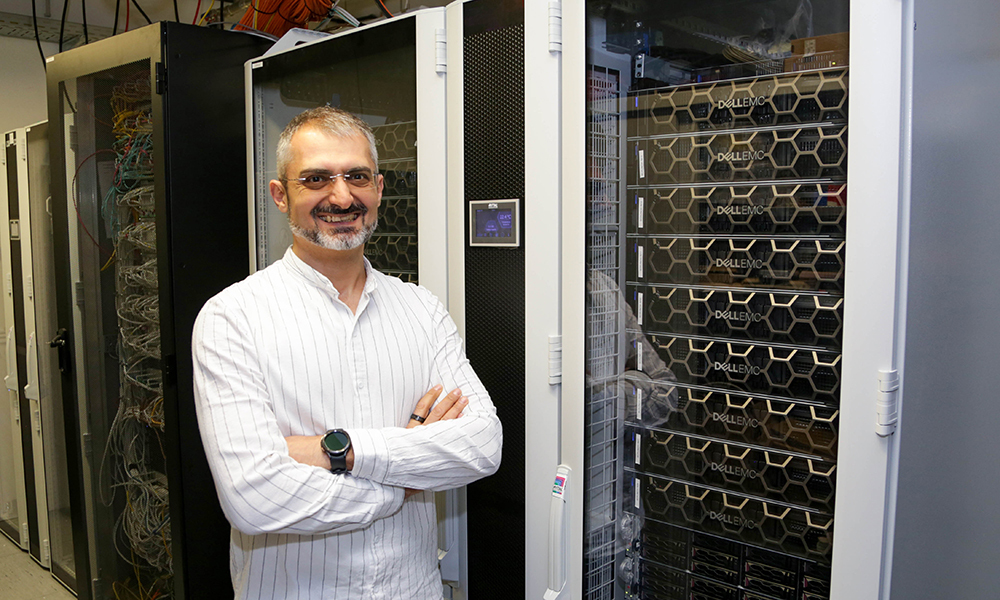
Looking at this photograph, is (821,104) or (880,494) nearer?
(880,494)

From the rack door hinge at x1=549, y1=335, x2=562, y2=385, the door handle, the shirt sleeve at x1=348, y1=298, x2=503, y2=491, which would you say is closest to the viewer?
the shirt sleeve at x1=348, y1=298, x2=503, y2=491

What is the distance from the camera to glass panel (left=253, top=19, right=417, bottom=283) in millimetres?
1964

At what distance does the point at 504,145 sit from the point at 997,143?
1.06 m

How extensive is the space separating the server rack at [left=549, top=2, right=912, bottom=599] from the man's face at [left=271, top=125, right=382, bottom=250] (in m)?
0.46

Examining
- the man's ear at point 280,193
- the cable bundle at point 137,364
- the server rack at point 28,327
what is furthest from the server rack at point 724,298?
the server rack at point 28,327

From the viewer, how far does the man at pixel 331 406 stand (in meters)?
1.33

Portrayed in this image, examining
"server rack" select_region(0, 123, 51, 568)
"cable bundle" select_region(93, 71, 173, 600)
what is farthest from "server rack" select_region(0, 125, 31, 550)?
"cable bundle" select_region(93, 71, 173, 600)

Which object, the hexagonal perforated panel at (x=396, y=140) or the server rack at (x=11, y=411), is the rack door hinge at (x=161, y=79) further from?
the server rack at (x=11, y=411)

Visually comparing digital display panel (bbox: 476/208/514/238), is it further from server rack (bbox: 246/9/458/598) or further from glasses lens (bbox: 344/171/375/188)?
glasses lens (bbox: 344/171/375/188)

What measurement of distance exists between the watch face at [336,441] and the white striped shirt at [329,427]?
0.06ft

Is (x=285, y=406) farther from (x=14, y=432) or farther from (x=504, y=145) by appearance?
(x=14, y=432)

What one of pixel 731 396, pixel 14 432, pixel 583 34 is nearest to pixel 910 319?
pixel 731 396

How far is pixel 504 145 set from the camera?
167 cm

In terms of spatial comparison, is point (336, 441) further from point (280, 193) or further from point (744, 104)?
point (744, 104)
